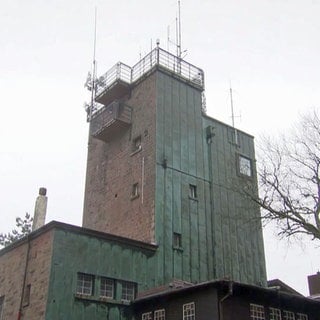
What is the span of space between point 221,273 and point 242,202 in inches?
208

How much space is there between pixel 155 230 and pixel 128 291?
374cm

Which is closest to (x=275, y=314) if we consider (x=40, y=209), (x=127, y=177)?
(x=127, y=177)

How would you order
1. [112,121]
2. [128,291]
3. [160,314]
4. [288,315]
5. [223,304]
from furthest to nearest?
[112,121]
[128,291]
[288,315]
[160,314]
[223,304]

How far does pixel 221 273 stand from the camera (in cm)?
2852

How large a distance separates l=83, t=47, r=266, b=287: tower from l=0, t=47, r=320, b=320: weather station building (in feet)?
0.22

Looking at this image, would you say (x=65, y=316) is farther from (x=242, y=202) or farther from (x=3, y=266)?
(x=242, y=202)

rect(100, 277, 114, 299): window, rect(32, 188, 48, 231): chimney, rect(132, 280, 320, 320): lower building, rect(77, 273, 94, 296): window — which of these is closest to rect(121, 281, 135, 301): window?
rect(132, 280, 320, 320): lower building

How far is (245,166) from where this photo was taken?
1335 inches

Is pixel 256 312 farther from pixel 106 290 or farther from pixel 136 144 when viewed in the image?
pixel 136 144

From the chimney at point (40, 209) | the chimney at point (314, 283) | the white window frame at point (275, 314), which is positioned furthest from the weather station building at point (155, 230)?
the chimney at point (314, 283)

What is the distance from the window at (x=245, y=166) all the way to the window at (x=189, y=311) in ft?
45.6

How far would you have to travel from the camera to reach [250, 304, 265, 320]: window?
20.9 metres

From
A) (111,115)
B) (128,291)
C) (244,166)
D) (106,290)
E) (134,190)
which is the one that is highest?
(111,115)

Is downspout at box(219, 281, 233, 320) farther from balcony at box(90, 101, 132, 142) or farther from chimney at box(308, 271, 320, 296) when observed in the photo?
chimney at box(308, 271, 320, 296)
